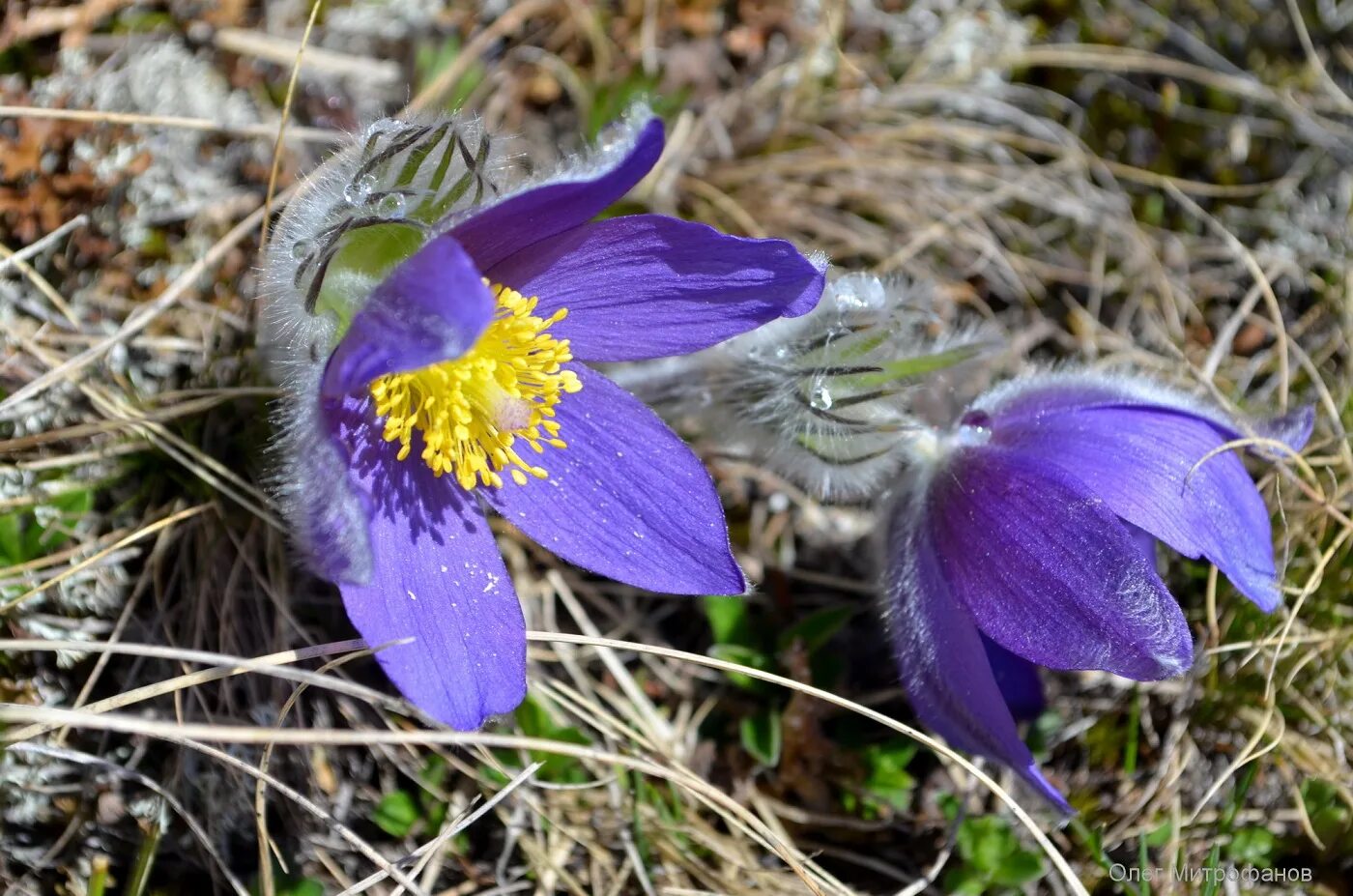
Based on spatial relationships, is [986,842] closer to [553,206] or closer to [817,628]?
[817,628]

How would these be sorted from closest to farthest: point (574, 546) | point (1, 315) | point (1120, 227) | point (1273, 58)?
point (574, 546) < point (1, 315) < point (1120, 227) < point (1273, 58)

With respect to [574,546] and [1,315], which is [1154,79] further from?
[1,315]

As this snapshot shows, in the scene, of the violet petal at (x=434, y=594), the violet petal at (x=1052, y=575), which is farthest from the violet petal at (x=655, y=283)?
the violet petal at (x=1052, y=575)

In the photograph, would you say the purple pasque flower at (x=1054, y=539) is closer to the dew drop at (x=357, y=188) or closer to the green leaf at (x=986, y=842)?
the green leaf at (x=986, y=842)

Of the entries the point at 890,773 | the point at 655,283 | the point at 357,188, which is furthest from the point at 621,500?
the point at 890,773

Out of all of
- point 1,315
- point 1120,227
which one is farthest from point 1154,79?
point 1,315

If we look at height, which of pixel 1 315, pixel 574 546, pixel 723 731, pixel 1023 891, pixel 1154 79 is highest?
pixel 1154 79
